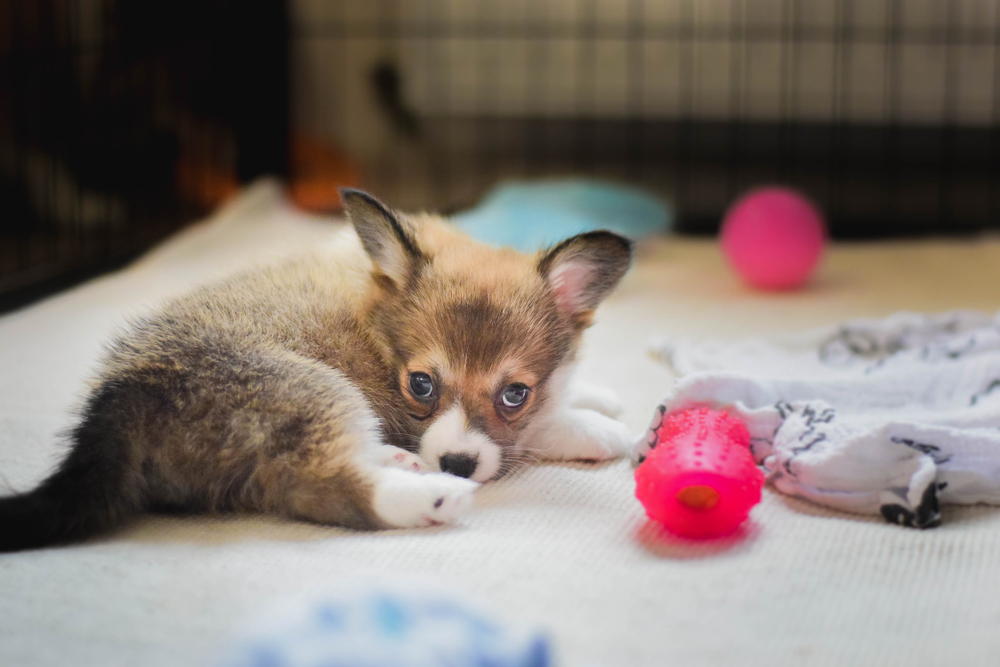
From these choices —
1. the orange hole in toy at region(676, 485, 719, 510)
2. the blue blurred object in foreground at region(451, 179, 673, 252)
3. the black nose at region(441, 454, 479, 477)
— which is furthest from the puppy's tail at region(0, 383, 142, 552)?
the blue blurred object in foreground at region(451, 179, 673, 252)

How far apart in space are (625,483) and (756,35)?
4.35 metres

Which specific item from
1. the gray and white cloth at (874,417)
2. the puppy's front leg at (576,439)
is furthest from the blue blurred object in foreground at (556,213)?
the puppy's front leg at (576,439)

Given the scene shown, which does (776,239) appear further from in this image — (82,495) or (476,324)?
(82,495)

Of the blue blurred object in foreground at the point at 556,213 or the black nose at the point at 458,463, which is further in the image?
the blue blurred object in foreground at the point at 556,213

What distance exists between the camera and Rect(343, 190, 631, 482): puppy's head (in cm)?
219

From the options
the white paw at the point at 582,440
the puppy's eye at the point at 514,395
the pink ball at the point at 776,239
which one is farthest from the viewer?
the pink ball at the point at 776,239

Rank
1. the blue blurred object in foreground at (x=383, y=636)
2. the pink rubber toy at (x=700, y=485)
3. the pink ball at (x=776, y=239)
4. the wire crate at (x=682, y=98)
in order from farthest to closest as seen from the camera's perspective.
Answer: the wire crate at (x=682, y=98)
the pink ball at (x=776, y=239)
the pink rubber toy at (x=700, y=485)
the blue blurred object in foreground at (x=383, y=636)

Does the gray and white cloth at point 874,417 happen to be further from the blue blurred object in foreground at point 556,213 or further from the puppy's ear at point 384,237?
the blue blurred object in foreground at point 556,213

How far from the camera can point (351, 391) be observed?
2031 mm

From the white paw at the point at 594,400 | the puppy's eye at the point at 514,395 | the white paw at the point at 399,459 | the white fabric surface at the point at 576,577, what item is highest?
the puppy's eye at the point at 514,395

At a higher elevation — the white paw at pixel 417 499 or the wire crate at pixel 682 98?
the wire crate at pixel 682 98

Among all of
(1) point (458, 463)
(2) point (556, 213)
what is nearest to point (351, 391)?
(1) point (458, 463)

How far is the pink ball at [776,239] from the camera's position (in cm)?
420

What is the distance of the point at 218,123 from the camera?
550 cm
